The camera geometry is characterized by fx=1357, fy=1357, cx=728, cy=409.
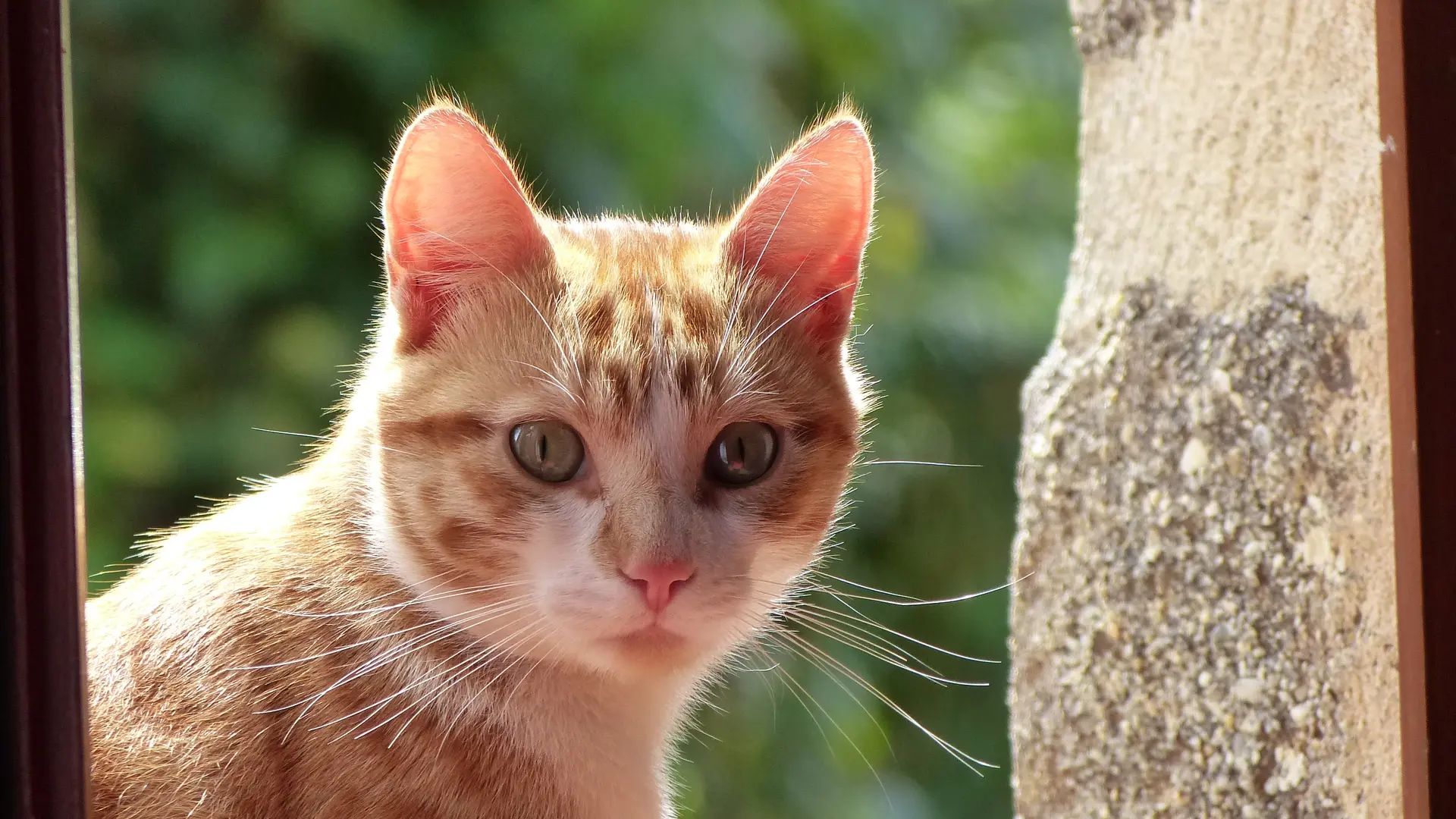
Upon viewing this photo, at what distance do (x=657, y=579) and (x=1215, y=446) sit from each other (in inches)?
20.9

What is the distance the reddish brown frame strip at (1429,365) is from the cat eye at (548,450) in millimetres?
669

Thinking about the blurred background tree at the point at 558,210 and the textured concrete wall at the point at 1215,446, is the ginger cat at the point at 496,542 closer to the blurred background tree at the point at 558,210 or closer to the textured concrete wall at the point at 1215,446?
the textured concrete wall at the point at 1215,446

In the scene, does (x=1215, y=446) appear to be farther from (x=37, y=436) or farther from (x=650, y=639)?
(x=37, y=436)

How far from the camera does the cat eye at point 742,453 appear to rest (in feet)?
4.17

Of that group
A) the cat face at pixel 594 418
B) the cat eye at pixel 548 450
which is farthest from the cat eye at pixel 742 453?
the cat eye at pixel 548 450

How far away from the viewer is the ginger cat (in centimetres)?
112

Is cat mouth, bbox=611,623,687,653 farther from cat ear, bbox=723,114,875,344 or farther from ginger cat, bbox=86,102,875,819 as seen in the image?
cat ear, bbox=723,114,875,344

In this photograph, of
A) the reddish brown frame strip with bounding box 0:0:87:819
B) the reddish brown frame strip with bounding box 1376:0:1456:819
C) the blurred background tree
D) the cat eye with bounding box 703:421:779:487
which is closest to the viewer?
the reddish brown frame strip with bounding box 0:0:87:819

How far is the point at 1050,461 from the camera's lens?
1.38m

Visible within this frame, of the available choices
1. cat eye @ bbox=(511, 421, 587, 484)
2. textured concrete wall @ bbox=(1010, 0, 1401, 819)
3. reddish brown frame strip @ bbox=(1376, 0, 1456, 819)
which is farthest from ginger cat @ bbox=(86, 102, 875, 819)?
reddish brown frame strip @ bbox=(1376, 0, 1456, 819)

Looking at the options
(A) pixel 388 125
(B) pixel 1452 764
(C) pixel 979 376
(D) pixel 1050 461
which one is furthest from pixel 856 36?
(B) pixel 1452 764

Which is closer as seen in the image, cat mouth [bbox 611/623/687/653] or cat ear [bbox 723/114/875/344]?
cat mouth [bbox 611/623/687/653]

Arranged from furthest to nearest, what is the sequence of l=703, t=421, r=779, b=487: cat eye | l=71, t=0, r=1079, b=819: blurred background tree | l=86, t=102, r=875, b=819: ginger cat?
1. l=71, t=0, r=1079, b=819: blurred background tree
2. l=703, t=421, r=779, b=487: cat eye
3. l=86, t=102, r=875, b=819: ginger cat

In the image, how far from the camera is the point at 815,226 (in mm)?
1360
